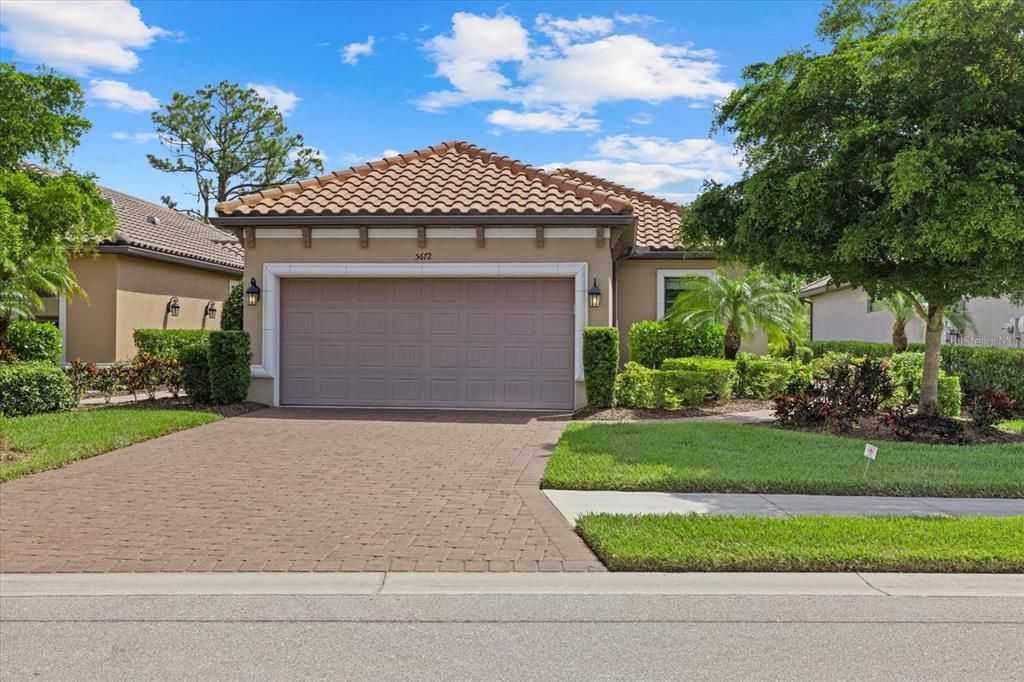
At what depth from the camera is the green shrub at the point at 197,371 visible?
14.5m

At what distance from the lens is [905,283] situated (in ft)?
37.0

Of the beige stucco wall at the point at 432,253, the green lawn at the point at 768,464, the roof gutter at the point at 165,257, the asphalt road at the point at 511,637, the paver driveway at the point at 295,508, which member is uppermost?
the roof gutter at the point at 165,257

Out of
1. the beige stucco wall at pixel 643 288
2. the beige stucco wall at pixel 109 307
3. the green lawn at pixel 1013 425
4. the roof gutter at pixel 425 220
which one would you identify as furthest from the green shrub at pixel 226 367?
the green lawn at pixel 1013 425

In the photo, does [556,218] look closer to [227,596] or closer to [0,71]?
[0,71]

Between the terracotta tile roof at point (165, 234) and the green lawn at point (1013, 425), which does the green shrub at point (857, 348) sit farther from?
the terracotta tile roof at point (165, 234)

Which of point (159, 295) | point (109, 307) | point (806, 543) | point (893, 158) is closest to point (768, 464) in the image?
point (806, 543)

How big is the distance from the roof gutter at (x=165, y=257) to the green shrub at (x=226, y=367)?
16.9 feet

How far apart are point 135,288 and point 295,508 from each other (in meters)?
14.5

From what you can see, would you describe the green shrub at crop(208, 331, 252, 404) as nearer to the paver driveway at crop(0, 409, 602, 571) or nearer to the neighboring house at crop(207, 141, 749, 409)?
the neighboring house at crop(207, 141, 749, 409)

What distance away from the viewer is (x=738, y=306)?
→ 1641 centimetres

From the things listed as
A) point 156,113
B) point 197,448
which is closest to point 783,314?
point 197,448

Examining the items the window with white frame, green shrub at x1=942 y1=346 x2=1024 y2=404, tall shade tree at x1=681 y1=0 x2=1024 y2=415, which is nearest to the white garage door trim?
tall shade tree at x1=681 y1=0 x2=1024 y2=415

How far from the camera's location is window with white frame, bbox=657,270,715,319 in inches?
736

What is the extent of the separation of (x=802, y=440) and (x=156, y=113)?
4272 centimetres
